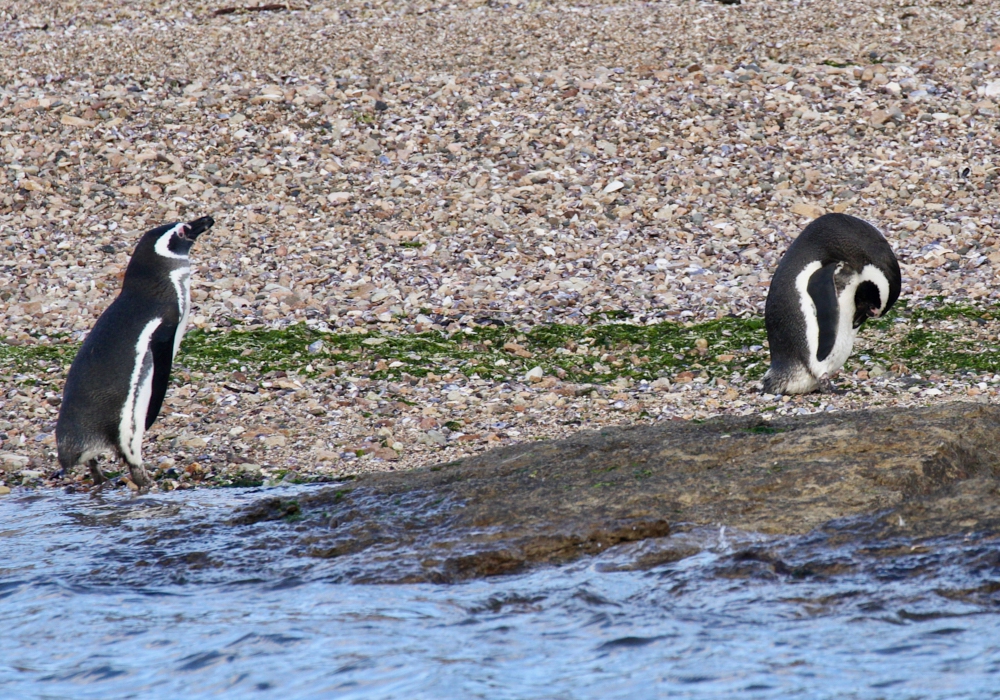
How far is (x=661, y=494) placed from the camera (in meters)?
4.38

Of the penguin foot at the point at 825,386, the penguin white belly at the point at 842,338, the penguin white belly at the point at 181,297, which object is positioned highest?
the penguin white belly at the point at 181,297

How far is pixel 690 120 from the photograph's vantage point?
35.4ft

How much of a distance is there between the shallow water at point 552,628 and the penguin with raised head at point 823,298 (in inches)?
109

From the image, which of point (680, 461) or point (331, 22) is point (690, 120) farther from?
point (680, 461)

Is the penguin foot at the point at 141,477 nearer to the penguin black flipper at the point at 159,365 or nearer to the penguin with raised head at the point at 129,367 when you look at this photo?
the penguin with raised head at the point at 129,367

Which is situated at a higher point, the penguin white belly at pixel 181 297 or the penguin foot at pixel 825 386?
the penguin white belly at pixel 181 297

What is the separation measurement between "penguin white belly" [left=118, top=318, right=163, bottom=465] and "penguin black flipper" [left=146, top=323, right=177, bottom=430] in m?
0.02

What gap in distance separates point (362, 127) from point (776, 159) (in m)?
3.93

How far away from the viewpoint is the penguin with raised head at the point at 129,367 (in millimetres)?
5805

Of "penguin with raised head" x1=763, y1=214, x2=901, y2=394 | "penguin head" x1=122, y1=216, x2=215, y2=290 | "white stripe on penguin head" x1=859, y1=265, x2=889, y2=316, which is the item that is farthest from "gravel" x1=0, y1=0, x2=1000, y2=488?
"penguin head" x1=122, y1=216, x2=215, y2=290

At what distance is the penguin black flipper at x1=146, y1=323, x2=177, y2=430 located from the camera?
239 inches

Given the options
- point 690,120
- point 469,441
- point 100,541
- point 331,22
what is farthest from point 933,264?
point 331,22

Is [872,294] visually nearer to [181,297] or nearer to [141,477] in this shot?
[181,297]

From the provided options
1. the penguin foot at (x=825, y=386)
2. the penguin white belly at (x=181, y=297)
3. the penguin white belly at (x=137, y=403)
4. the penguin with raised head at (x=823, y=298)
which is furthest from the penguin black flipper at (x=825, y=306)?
the penguin white belly at (x=137, y=403)
